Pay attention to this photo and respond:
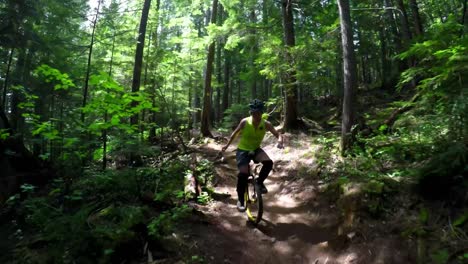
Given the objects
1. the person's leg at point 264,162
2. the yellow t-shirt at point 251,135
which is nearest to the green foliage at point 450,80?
the person's leg at point 264,162

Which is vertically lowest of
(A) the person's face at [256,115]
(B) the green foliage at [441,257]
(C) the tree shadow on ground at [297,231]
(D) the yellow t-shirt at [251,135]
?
(C) the tree shadow on ground at [297,231]

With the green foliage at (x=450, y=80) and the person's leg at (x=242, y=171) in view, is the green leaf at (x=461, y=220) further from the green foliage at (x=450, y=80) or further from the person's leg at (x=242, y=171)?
the person's leg at (x=242, y=171)

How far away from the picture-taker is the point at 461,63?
5.49 m

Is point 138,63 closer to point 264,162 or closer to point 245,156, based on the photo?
point 245,156

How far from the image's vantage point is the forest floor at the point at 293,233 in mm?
4434

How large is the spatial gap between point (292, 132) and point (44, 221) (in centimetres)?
971

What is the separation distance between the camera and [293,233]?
Result: 5609mm

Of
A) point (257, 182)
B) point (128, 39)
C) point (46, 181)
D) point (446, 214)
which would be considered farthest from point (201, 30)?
point (446, 214)

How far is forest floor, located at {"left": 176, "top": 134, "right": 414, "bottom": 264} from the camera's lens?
4434mm

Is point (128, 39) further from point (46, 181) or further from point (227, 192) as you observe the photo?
point (227, 192)

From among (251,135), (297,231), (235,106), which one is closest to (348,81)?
(251,135)

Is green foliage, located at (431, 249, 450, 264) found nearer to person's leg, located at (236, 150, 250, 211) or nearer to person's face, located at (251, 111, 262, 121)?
person's leg, located at (236, 150, 250, 211)

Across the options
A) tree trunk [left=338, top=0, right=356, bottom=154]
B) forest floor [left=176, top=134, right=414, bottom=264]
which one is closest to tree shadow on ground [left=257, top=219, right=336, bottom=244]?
forest floor [left=176, top=134, right=414, bottom=264]

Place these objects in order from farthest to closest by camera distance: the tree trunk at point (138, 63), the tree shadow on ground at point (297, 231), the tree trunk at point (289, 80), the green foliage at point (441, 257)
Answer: the tree trunk at point (138, 63) < the tree trunk at point (289, 80) < the tree shadow on ground at point (297, 231) < the green foliage at point (441, 257)
